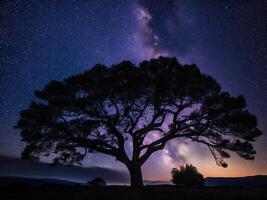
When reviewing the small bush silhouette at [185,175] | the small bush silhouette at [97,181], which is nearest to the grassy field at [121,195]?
the small bush silhouette at [97,181]

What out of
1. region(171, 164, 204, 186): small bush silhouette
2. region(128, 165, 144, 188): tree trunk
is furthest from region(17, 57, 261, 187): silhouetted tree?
region(171, 164, 204, 186): small bush silhouette

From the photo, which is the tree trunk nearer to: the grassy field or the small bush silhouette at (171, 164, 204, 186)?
the grassy field

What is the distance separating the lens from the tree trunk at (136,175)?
72.7 feet

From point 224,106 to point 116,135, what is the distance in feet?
34.2

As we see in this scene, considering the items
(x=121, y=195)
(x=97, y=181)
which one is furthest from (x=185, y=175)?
(x=121, y=195)

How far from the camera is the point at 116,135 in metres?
23.5

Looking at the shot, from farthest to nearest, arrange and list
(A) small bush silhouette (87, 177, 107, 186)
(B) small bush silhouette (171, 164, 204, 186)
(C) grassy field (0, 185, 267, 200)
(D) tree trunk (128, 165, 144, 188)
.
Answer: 1. (B) small bush silhouette (171, 164, 204, 186)
2. (A) small bush silhouette (87, 177, 107, 186)
3. (D) tree trunk (128, 165, 144, 188)
4. (C) grassy field (0, 185, 267, 200)

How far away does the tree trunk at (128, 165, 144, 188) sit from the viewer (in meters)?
22.2

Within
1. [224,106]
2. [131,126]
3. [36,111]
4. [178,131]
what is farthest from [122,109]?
[224,106]

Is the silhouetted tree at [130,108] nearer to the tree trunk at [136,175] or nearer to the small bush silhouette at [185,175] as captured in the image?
the tree trunk at [136,175]

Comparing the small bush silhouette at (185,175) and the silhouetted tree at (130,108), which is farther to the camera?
the small bush silhouette at (185,175)

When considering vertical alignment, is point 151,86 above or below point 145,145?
above

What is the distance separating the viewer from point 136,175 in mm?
22344

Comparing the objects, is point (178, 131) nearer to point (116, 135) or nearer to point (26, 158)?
point (116, 135)
